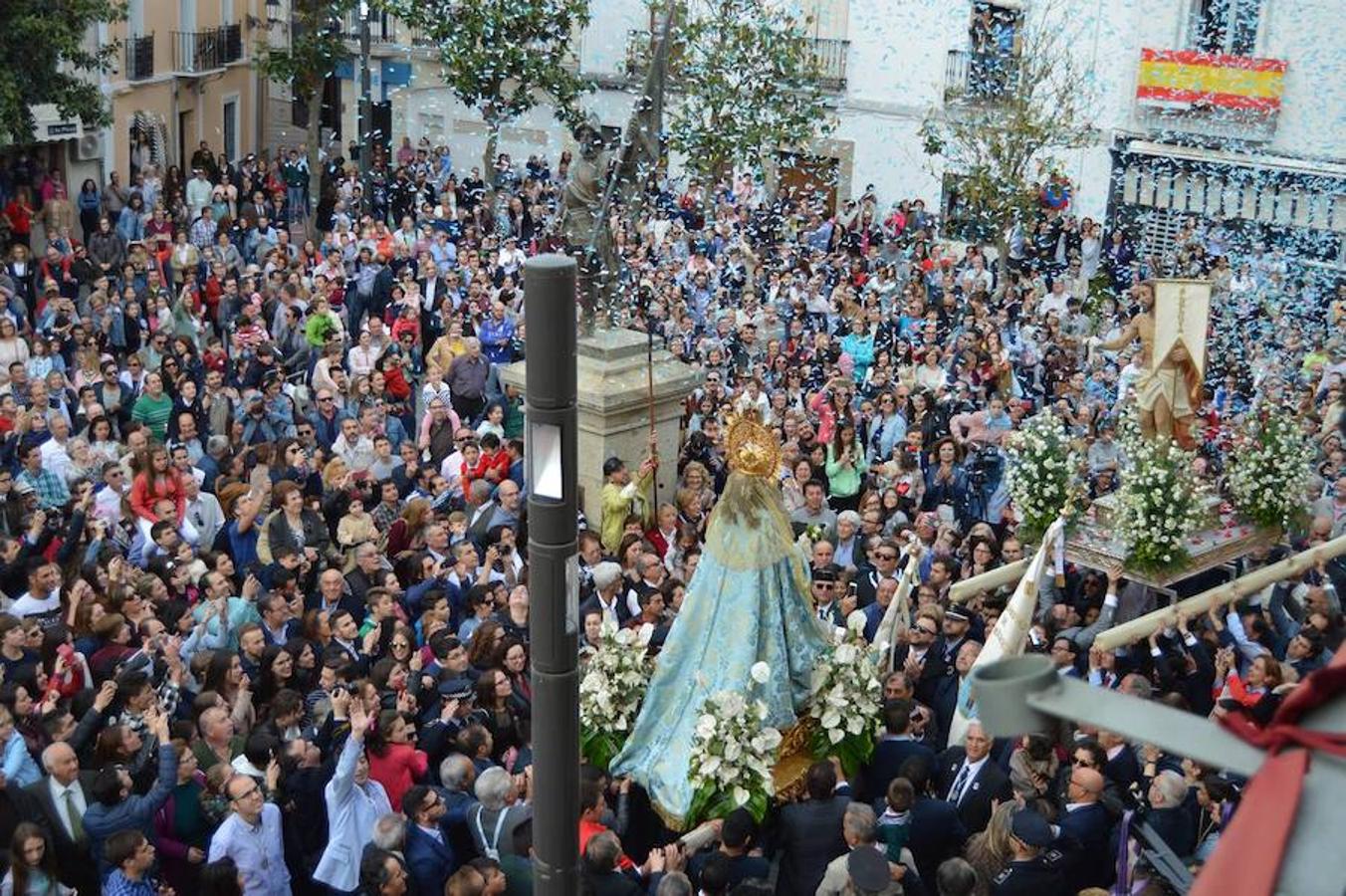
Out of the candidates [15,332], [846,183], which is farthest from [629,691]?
[846,183]

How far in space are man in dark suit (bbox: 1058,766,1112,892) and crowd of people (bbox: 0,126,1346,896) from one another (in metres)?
0.02

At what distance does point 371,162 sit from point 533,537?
1898 cm

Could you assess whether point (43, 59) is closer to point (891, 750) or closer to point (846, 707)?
point (846, 707)

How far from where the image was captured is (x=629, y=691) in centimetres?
806

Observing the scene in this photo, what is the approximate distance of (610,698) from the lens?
26.2 ft

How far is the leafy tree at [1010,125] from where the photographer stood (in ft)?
69.0

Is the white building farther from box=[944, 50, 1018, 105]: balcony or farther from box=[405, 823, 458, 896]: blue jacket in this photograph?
box=[405, 823, 458, 896]: blue jacket

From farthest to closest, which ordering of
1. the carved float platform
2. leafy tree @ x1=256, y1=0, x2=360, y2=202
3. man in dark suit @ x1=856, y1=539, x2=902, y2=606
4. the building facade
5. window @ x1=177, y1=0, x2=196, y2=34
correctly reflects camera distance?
window @ x1=177, y1=0, x2=196, y2=34 → leafy tree @ x1=256, y1=0, x2=360, y2=202 → the building facade → the carved float platform → man in dark suit @ x1=856, y1=539, x2=902, y2=606

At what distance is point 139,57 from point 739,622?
21.2 meters

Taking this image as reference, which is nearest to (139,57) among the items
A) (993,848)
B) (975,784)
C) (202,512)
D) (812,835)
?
(202,512)

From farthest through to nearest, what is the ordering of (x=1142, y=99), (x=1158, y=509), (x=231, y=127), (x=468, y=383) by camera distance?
(x=231, y=127) → (x=1142, y=99) → (x=468, y=383) → (x=1158, y=509)

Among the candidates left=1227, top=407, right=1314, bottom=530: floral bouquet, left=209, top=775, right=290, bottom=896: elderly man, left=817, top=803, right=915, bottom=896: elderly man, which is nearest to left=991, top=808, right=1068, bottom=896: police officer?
left=817, top=803, right=915, bottom=896: elderly man

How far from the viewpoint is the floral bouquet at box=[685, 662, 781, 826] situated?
7.42 m

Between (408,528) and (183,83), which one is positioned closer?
(408,528)
